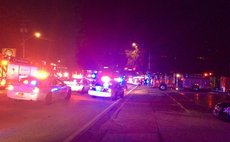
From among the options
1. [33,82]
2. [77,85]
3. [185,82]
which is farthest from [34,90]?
[185,82]

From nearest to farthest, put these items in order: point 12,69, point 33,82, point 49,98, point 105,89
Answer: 1. point 33,82
2. point 49,98
3. point 105,89
4. point 12,69

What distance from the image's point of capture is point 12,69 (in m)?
34.2

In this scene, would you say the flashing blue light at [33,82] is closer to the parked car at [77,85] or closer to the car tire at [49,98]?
the car tire at [49,98]

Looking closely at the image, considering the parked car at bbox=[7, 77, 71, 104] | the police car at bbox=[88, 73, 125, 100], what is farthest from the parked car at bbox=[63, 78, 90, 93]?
the parked car at bbox=[7, 77, 71, 104]

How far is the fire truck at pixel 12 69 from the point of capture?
32.8 meters

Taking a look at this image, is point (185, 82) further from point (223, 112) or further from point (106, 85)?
point (223, 112)

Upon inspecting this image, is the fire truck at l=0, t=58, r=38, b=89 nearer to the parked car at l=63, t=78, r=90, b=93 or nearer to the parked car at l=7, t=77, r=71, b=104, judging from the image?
the parked car at l=63, t=78, r=90, b=93

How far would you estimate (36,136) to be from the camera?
1000 cm

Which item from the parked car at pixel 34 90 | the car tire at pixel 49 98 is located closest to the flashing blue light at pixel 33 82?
the parked car at pixel 34 90

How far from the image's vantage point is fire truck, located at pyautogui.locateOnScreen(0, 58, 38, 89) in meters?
32.8

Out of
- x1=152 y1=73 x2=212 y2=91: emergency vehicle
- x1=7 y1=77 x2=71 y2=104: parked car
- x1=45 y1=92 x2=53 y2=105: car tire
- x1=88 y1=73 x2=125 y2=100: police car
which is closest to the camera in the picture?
x1=7 y1=77 x2=71 y2=104: parked car

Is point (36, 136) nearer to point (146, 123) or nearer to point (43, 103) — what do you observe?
point (146, 123)

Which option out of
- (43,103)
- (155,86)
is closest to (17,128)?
(43,103)

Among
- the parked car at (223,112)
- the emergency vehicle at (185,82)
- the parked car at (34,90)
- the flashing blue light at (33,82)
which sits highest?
the emergency vehicle at (185,82)
